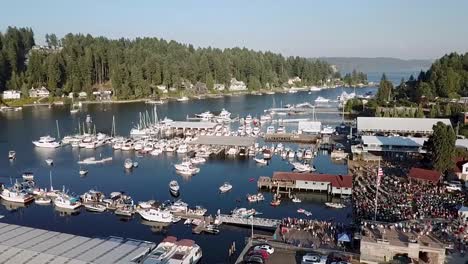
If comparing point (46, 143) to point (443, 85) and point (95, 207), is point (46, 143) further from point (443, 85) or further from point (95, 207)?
point (443, 85)

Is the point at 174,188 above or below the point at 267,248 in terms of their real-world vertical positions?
below

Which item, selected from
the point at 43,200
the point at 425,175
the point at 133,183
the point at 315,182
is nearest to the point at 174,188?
the point at 133,183

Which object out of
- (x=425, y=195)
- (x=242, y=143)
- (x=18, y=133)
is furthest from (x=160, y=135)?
(x=425, y=195)

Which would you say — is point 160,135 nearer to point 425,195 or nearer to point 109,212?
point 109,212

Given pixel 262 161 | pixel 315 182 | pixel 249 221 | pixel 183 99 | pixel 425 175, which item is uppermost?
pixel 183 99

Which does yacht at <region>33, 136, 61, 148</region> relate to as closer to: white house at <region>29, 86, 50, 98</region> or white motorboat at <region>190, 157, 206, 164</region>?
white motorboat at <region>190, 157, 206, 164</region>

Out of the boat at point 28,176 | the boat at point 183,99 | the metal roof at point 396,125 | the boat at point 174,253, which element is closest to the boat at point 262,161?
the metal roof at point 396,125

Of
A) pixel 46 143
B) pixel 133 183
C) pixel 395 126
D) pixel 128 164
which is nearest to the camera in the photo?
pixel 133 183
